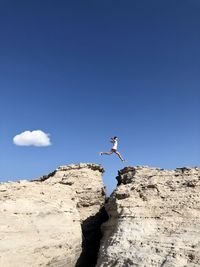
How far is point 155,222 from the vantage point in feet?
48.4

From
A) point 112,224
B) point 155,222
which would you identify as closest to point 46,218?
point 112,224

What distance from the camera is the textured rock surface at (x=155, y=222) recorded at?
12977mm

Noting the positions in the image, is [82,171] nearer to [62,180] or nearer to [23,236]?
[62,180]

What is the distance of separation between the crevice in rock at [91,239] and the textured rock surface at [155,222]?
1.71 m

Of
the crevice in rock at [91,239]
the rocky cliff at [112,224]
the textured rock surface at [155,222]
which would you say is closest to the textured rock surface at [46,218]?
the rocky cliff at [112,224]

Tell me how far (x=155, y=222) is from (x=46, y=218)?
445 centimetres

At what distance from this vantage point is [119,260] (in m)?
14.0

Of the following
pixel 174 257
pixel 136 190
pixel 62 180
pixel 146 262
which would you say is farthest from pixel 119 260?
pixel 62 180

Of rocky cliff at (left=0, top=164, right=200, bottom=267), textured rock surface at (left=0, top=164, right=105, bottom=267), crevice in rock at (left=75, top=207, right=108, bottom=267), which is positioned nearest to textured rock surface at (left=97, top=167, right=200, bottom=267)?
rocky cliff at (left=0, top=164, right=200, bottom=267)

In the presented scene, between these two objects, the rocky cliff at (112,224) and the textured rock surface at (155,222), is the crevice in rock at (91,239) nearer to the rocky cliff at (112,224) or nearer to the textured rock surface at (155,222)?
the rocky cliff at (112,224)

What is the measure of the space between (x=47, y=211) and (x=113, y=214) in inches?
110

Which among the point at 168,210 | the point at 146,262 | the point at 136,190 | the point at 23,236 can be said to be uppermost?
the point at 136,190

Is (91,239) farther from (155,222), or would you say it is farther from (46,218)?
(155,222)

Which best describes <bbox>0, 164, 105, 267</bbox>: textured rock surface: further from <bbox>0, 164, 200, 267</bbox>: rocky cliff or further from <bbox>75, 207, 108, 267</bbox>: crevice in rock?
<bbox>75, 207, 108, 267</bbox>: crevice in rock
